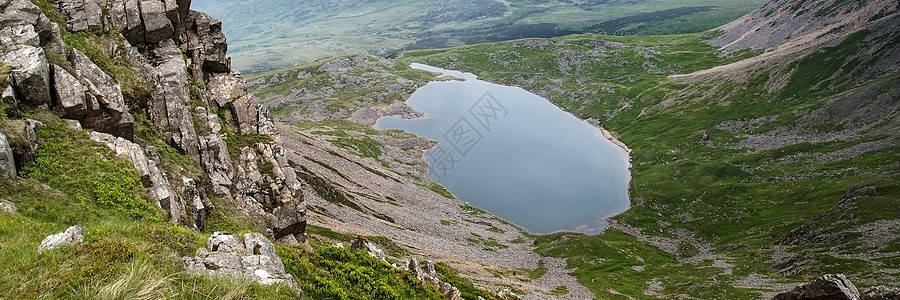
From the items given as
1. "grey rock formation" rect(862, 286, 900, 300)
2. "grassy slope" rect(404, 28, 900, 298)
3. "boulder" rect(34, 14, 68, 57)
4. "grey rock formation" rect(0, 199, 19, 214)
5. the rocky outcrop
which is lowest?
"grassy slope" rect(404, 28, 900, 298)

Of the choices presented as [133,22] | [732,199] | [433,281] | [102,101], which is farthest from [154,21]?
[732,199]

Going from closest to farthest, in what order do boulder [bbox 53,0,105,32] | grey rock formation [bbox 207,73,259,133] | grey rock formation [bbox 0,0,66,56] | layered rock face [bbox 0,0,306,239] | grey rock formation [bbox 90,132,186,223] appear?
1. grey rock formation [bbox 90,132,186,223]
2. layered rock face [bbox 0,0,306,239]
3. grey rock formation [bbox 0,0,66,56]
4. boulder [bbox 53,0,105,32]
5. grey rock formation [bbox 207,73,259,133]

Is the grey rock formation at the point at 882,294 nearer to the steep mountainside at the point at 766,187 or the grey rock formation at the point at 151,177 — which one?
the steep mountainside at the point at 766,187

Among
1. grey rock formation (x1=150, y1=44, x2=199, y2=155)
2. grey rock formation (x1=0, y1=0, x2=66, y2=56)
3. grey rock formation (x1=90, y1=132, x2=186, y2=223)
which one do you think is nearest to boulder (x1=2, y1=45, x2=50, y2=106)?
grey rock formation (x1=90, y1=132, x2=186, y2=223)

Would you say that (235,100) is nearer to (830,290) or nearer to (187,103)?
(187,103)

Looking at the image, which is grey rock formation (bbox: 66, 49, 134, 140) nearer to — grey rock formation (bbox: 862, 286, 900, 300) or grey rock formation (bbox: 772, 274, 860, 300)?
grey rock formation (bbox: 772, 274, 860, 300)

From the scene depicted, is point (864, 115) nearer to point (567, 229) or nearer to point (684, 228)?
point (684, 228)
